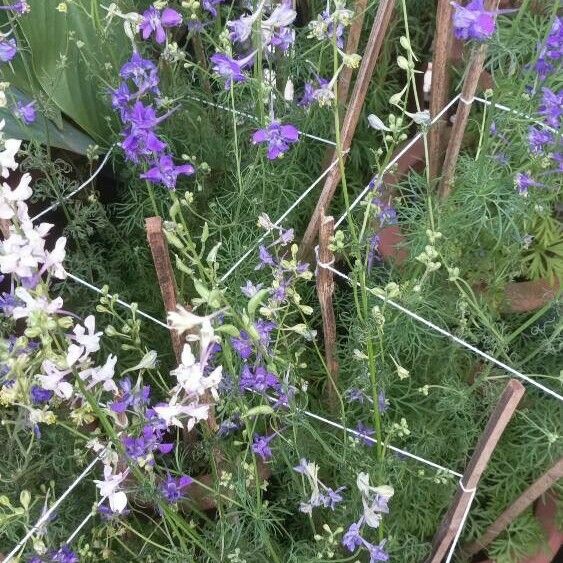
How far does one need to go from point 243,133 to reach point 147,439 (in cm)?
74

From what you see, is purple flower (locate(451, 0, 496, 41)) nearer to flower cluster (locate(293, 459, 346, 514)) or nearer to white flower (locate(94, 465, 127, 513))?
flower cluster (locate(293, 459, 346, 514))

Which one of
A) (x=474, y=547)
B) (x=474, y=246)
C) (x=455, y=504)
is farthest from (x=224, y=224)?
(x=474, y=547)

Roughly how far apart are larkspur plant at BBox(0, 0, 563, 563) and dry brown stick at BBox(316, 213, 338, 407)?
0.02 meters

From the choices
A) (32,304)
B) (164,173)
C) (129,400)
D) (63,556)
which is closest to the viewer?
(32,304)

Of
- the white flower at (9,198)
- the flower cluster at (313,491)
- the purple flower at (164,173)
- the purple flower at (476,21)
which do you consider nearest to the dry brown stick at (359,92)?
the purple flower at (476,21)

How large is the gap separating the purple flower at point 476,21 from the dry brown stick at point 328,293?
1.13 ft

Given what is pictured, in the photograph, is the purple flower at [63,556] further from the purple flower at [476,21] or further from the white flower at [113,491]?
the purple flower at [476,21]

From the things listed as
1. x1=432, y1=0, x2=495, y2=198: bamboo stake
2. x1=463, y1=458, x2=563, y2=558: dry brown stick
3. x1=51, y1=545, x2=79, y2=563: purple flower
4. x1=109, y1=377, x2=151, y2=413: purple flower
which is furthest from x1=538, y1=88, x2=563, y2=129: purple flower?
x1=51, y1=545, x2=79, y2=563: purple flower

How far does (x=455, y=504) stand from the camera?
1.19 metres

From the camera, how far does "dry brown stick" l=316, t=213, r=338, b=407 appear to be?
1.05 meters

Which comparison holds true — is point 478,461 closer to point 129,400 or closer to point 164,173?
point 129,400

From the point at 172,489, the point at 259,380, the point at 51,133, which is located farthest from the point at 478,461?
the point at 51,133

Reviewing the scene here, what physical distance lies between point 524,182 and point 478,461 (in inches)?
19.4

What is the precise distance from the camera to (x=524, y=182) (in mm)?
1220
